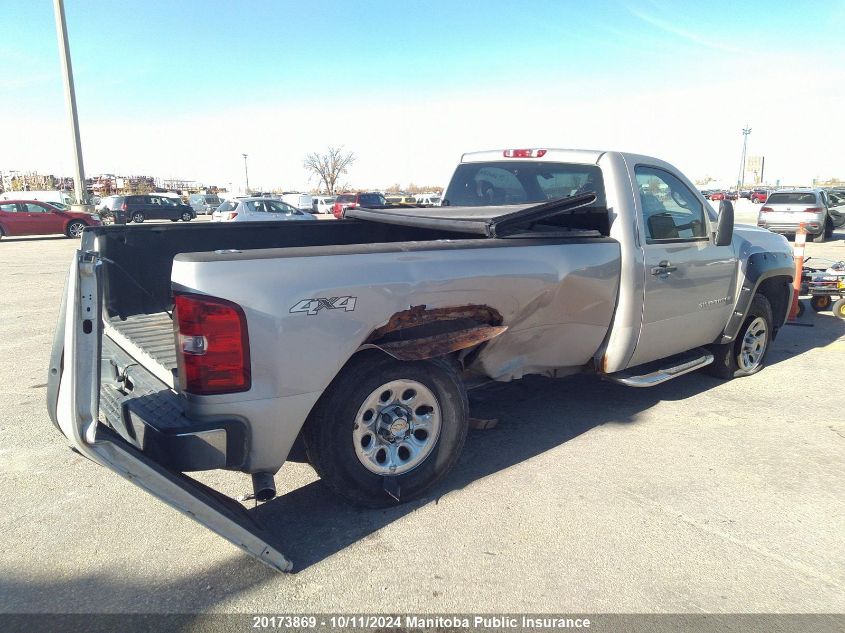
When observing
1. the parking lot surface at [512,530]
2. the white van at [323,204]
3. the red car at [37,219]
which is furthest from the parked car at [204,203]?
the parking lot surface at [512,530]

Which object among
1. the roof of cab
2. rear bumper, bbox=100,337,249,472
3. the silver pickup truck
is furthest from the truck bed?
the roof of cab

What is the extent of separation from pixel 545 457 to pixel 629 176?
7.05 ft

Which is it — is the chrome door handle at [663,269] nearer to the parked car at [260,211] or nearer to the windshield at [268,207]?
the parked car at [260,211]

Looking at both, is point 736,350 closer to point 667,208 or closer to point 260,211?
point 667,208

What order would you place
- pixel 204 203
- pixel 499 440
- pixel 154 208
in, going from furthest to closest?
pixel 204 203 → pixel 154 208 → pixel 499 440

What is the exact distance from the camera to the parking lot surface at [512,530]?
2793 millimetres

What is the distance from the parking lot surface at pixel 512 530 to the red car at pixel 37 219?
80.1ft

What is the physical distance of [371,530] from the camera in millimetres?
3303

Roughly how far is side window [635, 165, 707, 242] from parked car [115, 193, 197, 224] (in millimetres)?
35956

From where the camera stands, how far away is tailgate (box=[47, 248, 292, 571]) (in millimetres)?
2449

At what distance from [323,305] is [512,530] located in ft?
5.13

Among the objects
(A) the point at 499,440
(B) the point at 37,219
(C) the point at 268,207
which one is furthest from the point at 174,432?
Result: (B) the point at 37,219

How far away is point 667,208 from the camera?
489cm

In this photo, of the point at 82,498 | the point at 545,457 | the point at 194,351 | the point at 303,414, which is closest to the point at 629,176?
the point at 545,457
